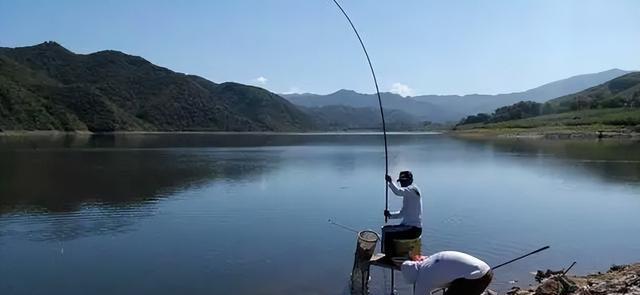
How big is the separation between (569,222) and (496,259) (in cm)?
700

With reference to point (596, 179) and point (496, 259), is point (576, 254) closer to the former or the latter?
point (496, 259)

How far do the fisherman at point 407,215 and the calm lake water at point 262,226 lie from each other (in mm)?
2057

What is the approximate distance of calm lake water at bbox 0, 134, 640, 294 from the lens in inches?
507

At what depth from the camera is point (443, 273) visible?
7055 mm

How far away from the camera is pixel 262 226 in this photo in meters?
19.1

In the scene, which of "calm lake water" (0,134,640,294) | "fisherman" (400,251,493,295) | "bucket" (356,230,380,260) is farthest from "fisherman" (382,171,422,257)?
"fisherman" (400,251,493,295)

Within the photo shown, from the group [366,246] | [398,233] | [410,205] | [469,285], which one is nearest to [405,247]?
[398,233]

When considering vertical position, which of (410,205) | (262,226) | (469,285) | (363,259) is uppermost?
(410,205)

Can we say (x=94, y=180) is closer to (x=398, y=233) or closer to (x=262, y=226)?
(x=262, y=226)

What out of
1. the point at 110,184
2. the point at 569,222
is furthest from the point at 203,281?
the point at 110,184

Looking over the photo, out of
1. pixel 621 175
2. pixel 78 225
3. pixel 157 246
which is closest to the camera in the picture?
pixel 157 246

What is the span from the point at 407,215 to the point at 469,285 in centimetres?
306

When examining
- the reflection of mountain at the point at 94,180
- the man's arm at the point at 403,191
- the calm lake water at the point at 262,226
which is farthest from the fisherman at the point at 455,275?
the reflection of mountain at the point at 94,180

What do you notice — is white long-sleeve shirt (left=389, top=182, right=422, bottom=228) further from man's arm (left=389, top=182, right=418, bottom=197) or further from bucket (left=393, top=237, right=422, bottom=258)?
bucket (left=393, top=237, right=422, bottom=258)
